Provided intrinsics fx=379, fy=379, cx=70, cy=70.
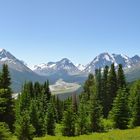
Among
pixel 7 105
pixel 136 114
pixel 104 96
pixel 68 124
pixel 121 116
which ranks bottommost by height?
pixel 68 124

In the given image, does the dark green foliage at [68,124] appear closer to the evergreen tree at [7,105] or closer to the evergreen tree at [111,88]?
the evergreen tree at [7,105]

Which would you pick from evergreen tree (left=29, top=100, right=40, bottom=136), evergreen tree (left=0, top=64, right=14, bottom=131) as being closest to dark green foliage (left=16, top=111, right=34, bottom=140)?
evergreen tree (left=0, top=64, right=14, bottom=131)

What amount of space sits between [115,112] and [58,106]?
54040 mm

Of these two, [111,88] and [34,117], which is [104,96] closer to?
[111,88]

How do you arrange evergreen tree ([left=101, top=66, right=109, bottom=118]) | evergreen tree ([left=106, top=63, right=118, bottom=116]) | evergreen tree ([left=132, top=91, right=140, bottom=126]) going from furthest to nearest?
evergreen tree ([left=106, top=63, right=118, bottom=116]) < evergreen tree ([left=101, top=66, right=109, bottom=118]) < evergreen tree ([left=132, top=91, right=140, bottom=126])

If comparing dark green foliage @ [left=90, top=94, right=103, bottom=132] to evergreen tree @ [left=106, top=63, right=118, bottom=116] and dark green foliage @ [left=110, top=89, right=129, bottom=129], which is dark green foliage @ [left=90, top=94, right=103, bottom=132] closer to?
dark green foliage @ [left=110, top=89, right=129, bottom=129]

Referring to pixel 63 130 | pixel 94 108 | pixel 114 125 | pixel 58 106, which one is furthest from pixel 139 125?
pixel 58 106

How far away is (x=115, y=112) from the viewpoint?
6850cm

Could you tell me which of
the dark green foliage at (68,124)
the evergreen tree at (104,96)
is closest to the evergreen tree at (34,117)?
the dark green foliage at (68,124)

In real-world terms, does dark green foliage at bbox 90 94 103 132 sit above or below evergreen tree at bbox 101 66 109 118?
below

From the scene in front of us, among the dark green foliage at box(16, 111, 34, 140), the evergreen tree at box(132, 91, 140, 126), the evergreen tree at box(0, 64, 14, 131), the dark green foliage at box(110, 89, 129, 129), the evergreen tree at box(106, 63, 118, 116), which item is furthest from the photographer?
the evergreen tree at box(106, 63, 118, 116)

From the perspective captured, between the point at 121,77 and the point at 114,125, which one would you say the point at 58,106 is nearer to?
the point at 121,77

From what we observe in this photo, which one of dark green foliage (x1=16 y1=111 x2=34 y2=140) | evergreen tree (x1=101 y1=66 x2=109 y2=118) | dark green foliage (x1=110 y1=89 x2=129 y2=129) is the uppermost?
evergreen tree (x1=101 y1=66 x2=109 y2=118)

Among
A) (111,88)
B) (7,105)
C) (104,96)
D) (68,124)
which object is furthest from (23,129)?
(111,88)
